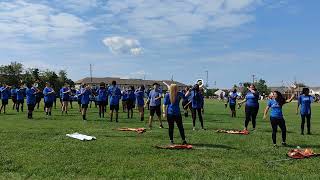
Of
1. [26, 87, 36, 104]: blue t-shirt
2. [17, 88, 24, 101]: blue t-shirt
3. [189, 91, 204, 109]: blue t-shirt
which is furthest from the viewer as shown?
[17, 88, 24, 101]: blue t-shirt

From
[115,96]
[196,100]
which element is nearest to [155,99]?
[196,100]

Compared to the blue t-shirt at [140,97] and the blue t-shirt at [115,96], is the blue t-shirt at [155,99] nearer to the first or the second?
the blue t-shirt at [115,96]

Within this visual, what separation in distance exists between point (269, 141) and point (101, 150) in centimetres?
640

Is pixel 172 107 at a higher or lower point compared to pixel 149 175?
higher

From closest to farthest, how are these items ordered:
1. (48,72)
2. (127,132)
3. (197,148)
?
(197,148) → (127,132) → (48,72)

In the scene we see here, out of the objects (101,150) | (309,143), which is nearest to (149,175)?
(101,150)

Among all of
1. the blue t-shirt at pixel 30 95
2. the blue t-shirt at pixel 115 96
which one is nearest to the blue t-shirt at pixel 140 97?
the blue t-shirt at pixel 115 96

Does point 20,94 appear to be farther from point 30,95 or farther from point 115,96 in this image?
point 115,96

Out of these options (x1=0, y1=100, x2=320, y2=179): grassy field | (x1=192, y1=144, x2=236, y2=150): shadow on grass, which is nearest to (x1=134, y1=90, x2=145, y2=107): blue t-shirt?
(x1=0, y1=100, x2=320, y2=179): grassy field

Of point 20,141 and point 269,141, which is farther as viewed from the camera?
point 269,141

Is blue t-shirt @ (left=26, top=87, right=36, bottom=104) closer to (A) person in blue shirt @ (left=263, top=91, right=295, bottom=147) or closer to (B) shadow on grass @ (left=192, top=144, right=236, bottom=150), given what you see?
(B) shadow on grass @ (left=192, top=144, right=236, bottom=150)

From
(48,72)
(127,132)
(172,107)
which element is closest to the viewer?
(172,107)

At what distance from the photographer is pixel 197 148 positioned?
46.9 feet

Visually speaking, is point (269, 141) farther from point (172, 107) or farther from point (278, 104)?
point (172, 107)
